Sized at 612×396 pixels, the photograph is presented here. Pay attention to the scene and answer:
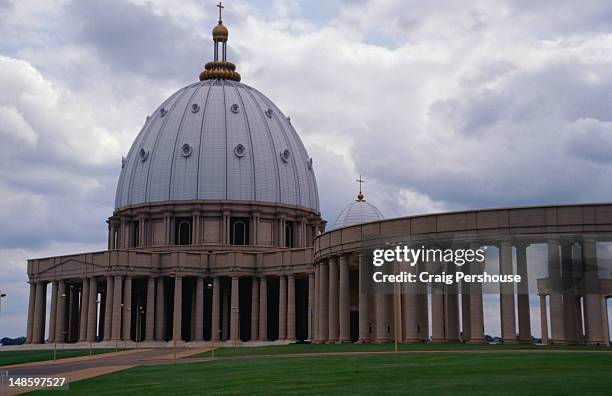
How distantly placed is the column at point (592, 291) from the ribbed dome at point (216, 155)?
64.3 meters

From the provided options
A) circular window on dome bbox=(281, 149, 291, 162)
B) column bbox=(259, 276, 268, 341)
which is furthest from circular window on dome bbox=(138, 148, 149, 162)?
column bbox=(259, 276, 268, 341)

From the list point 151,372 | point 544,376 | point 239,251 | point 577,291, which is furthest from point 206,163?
point 544,376

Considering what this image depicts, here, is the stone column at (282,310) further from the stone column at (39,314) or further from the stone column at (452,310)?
the stone column at (452,310)

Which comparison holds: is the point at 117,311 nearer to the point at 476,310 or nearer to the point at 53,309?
the point at 53,309

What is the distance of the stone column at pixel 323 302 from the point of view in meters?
94.8

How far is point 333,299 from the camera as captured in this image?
92.8 m

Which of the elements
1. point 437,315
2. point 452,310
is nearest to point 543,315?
point 452,310

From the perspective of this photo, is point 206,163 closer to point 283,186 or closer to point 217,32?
point 283,186

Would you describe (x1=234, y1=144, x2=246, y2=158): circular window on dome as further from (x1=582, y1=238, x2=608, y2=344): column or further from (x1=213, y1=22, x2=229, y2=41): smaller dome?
(x1=582, y1=238, x2=608, y2=344): column

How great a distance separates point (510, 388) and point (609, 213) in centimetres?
4286

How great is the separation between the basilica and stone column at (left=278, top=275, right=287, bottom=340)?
25 cm

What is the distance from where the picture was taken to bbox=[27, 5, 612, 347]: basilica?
7400 cm

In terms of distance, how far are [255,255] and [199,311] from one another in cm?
990

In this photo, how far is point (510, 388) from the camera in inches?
1251
